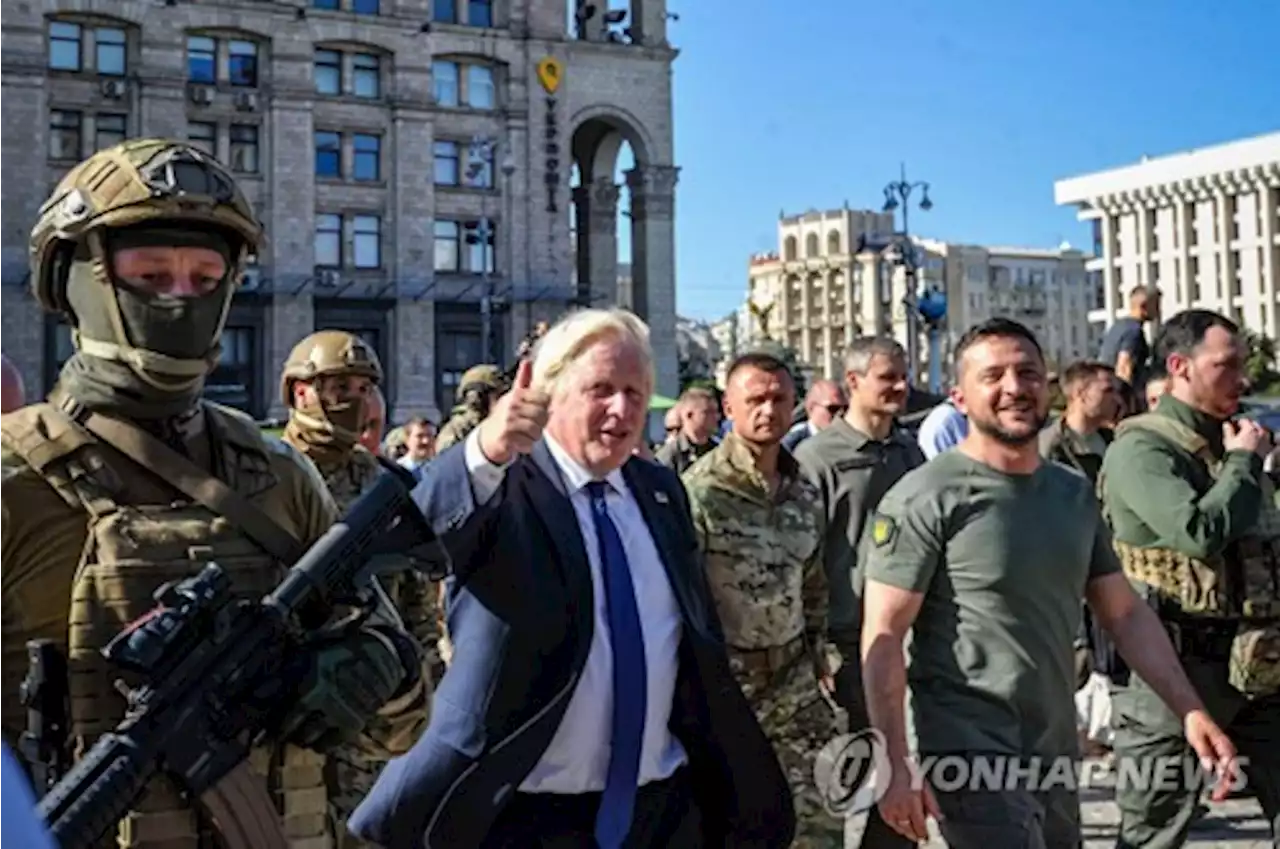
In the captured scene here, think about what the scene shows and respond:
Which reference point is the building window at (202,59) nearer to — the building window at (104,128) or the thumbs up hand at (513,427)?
the building window at (104,128)

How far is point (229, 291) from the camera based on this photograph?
284 centimetres

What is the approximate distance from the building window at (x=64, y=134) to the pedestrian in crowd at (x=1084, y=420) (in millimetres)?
41175

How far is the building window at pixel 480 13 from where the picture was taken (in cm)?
5162

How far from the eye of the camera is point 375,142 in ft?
164

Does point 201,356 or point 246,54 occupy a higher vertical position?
point 246,54

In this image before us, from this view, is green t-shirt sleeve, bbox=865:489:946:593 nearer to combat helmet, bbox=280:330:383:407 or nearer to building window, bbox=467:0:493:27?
combat helmet, bbox=280:330:383:407

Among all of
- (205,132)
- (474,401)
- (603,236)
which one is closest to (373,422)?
(474,401)

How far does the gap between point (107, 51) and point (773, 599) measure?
45.1m

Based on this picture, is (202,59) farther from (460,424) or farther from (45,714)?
(45,714)

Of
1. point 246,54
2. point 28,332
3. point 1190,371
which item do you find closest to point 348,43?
point 246,54

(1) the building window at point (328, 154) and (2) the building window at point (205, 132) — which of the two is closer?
(2) the building window at point (205, 132)

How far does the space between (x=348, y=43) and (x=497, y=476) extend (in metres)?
48.4

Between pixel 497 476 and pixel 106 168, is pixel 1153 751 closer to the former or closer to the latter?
pixel 497 476
